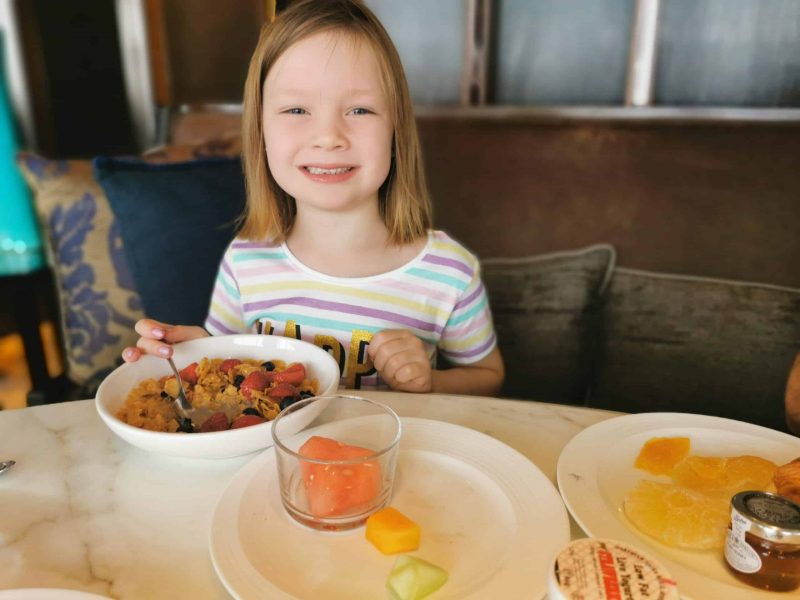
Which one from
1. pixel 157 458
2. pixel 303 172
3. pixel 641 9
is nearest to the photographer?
pixel 157 458

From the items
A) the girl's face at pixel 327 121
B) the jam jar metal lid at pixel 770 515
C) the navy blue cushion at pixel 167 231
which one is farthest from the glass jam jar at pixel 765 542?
the navy blue cushion at pixel 167 231

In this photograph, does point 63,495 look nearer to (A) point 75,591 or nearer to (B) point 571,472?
(A) point 75,591

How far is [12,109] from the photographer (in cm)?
292

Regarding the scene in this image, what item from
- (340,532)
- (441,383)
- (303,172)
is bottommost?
(441,383)

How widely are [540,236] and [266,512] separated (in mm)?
1376

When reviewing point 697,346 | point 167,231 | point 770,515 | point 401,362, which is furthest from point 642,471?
point 167,231

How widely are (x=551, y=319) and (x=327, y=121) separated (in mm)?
908

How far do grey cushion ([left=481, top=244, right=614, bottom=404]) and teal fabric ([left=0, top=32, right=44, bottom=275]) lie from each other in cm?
221

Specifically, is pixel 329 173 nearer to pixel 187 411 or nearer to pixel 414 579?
pixel 187 411

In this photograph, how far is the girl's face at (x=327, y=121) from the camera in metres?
1.14

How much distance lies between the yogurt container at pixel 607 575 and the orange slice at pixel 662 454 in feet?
0.98

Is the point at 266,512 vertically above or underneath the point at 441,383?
above

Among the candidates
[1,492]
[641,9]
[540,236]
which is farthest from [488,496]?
[641,9]

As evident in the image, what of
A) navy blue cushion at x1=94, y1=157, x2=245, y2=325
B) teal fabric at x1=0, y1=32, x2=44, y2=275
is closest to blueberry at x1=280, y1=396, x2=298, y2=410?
navy blue cushion at x1=94, y1=157, x2=245, y2=325
